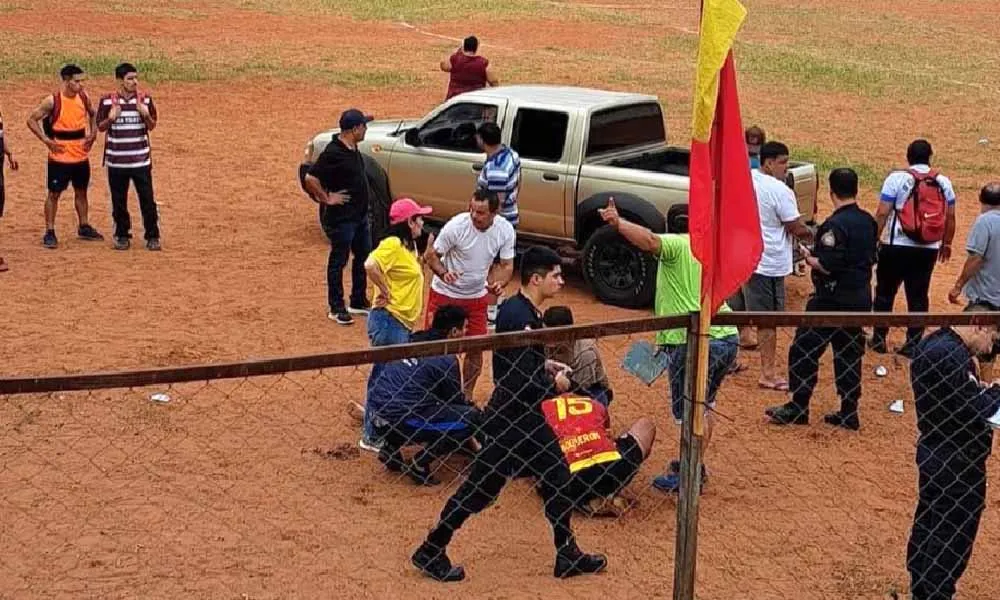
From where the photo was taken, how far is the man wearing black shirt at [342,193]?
37.9 ft

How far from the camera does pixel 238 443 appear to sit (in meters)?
9.02

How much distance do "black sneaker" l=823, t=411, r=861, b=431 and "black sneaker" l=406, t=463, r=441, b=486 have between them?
3.00 metres

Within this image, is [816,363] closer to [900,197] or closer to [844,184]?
[844,184]

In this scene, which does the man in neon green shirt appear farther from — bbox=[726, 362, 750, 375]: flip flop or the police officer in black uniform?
bbox=[726, 362, 750, 375]: flip flop

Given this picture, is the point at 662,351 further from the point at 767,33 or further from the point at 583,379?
the point at 767,33

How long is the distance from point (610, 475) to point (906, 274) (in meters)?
4.06

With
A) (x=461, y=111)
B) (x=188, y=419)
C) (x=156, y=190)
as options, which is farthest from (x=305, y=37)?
(x=188, y=419)

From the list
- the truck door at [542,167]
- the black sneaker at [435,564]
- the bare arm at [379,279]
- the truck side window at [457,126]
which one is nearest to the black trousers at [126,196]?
the truck side window at [457,126]

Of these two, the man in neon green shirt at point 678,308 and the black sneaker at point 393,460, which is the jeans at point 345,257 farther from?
the man in neon green shirt at point 678,308

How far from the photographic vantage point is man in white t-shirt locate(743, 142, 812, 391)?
1059 centimetres

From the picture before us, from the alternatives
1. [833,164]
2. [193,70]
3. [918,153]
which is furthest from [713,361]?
[193,70]

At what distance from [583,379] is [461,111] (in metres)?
5.12

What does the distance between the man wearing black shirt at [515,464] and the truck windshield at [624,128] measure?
5.58m

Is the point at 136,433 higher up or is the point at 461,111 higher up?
the point at 461,111
